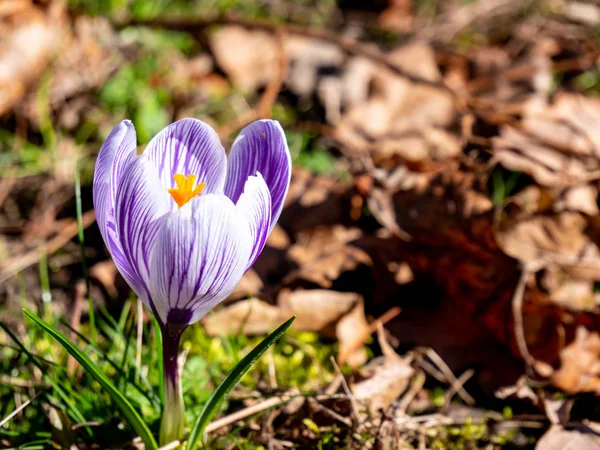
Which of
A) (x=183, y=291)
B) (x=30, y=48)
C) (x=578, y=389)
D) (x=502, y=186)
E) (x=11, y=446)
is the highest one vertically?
(x=30, y=48)

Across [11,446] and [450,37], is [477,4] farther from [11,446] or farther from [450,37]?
[11,446]

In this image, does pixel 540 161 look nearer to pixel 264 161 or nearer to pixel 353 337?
pixel 353 337

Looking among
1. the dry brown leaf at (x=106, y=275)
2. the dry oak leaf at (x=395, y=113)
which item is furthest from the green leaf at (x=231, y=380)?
the dry oak leaf at (x=395, y=113)

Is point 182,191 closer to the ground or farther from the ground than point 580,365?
farther from the ground

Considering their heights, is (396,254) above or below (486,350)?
above

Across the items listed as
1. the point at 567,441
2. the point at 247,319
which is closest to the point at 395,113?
the point at 247,319

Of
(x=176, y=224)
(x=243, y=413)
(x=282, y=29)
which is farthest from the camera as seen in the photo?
(x=282, y=29)

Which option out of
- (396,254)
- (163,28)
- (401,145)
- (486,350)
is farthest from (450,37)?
(486,350)

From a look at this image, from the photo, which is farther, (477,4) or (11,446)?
(477,4)

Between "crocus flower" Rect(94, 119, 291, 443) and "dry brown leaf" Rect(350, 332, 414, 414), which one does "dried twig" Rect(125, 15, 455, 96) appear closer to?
"dry brown leaf" Rect(350, 332, 414, 414)
